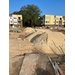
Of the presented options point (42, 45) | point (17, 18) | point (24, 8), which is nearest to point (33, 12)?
point (24, 8)

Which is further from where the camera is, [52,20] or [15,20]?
[52,20]

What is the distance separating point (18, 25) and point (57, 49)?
41234 millimetres

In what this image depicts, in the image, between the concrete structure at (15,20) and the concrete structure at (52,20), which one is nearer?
the concrete structure at (15,20)

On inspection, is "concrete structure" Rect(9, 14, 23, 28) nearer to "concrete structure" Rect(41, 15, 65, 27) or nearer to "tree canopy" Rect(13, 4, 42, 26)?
"tree canopy" Rect(13, 4, 42, 26)

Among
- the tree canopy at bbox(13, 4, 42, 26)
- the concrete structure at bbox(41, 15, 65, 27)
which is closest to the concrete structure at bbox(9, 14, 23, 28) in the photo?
the tree canopy at bbox(13, 4, 42, 26)

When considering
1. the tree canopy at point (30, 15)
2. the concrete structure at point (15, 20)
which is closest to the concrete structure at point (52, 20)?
the tree canopy at point (30, 15)

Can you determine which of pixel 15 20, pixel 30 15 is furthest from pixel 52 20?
pixel 15 20

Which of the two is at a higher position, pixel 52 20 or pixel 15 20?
pixel 52 20

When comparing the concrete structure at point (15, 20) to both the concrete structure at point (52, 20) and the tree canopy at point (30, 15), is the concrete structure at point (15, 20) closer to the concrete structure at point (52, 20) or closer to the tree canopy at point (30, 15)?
the tree canopy at point (30, 15)

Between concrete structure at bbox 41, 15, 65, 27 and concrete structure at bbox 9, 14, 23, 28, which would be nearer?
concrete structure at bbox 9, 14, 23, 28

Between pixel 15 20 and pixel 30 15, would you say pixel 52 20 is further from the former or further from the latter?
pixel 15 20
